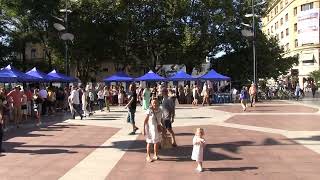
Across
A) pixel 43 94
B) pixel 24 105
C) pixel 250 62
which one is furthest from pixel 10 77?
pixel 250 62

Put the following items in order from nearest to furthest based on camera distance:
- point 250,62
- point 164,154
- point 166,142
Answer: point 164,154
point 166,142
point 250,62

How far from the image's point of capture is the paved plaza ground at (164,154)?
10.3 meters

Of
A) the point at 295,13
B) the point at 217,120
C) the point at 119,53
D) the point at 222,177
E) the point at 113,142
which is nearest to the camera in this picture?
the point at 222,177

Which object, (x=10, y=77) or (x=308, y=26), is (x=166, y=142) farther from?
(x=308, y=26)

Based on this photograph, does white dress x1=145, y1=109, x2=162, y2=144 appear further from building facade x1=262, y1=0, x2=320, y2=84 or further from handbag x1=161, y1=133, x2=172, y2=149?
building facade x1=262, y1=0, x2=320, y2=84

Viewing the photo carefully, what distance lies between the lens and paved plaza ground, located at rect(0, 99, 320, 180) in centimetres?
1029

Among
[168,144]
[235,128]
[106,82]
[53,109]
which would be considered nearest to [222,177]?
[168,144]

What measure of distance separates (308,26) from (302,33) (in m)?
2.09

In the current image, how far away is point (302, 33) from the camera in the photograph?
8206 centimetres

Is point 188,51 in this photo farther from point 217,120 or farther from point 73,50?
point 217,120

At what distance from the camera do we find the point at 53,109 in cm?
2859

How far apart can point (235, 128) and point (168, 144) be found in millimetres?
6013

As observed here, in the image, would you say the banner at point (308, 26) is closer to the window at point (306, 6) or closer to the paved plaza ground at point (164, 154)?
the window at point (306, 6)

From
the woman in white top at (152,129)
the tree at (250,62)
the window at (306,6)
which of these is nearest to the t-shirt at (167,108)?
the woman in white top at (152,129)
